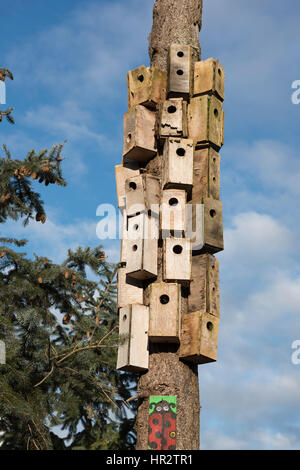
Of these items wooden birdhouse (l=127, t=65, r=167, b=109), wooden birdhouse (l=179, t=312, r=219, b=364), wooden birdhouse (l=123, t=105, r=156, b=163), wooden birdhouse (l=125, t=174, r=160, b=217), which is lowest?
wooden birdhouse (l=179, t=312, r=219, b=364)

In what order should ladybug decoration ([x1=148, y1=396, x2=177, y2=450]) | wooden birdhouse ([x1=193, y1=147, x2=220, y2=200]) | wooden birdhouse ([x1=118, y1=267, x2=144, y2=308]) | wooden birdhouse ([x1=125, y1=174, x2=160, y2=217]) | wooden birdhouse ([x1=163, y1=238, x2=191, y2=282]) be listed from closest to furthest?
1. ladybug decoration ([x1=148, y1=396, x2=177, y2=450])
2. wooden birdhouse ([x1=163, y1=238, x2=191, y2=282])
3. wooden birdhouse ([x1=118, y1=267, x2=144, y2=308])
4. wooden birdhouse ([x1=125, y1=174, x2=160, y2=217])
5. wooden birdhouse ([x1=193, y1=147, x2=220, y2=200])

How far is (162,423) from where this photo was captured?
4.88 meters

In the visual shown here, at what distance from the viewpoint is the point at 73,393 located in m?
6.68

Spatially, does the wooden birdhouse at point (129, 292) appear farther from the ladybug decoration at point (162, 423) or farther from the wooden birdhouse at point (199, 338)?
the ladybug decoration at point (162, 423)

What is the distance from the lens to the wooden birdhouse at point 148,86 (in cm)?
593

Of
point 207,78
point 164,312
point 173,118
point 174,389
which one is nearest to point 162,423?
point 174,389

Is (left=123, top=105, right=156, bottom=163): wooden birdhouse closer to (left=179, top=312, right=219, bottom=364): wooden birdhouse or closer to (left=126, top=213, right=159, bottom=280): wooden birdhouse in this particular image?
(left=126, top=213, right=159, bottom=280): wooden birdhouse

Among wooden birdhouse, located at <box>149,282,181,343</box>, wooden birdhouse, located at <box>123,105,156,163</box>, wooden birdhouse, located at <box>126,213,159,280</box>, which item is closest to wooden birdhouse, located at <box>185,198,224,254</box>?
wooden birdhouse, located at <box>126,213,159,280</box>

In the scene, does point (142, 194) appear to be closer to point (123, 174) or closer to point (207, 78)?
point (123, 174)

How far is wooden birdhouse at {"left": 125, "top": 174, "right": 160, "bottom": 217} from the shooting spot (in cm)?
554

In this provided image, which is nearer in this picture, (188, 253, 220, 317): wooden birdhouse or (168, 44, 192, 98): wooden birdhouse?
(188, 253, 220, 317): wooden birdhouse

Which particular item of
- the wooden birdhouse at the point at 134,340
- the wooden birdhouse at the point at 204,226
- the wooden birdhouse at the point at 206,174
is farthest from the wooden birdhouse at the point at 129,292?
the wooden birdhouse at the point at 206,174

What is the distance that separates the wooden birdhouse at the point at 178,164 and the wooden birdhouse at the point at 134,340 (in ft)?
3.53

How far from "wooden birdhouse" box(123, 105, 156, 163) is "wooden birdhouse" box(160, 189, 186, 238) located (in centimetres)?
50
